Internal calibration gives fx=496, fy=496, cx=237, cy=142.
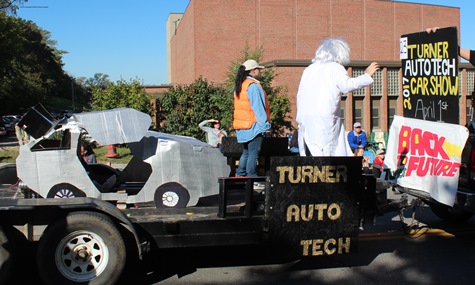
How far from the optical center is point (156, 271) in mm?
5438

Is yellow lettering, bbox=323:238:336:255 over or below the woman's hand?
below

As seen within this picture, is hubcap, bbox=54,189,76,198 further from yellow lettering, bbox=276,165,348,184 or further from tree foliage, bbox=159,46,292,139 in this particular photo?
tree foliage, bbox=159,46,292,139

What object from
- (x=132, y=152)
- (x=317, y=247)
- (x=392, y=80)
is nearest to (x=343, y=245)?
(x=317, y=247)

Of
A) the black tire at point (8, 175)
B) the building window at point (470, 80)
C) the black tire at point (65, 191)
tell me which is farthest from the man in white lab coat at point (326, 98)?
the building window at point (470, 80)

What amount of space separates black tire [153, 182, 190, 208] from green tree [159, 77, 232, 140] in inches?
595

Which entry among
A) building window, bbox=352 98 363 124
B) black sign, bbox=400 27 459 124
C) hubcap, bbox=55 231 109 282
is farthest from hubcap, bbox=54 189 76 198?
building window, bbox=352 98 363 124

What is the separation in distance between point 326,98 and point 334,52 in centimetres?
55

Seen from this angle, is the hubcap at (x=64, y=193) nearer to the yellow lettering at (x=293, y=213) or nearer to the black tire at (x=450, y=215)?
the yellow lettering at (x=293, y=213)

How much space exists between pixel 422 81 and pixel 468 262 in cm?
236

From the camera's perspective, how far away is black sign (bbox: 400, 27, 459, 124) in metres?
6.16

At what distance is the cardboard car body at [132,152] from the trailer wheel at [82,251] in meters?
0.93

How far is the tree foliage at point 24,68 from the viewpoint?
33281 mm

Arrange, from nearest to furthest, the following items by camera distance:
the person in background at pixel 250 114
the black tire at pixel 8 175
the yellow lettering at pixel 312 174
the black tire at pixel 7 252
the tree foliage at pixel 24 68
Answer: the black tire at pixel 7 252, the yellow lettering at pixel 312 174, the person in background at pixel 250 114, the black tire at pixel 8 175, the tree foliage at pixel 24 68

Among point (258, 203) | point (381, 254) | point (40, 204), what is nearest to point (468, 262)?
point (381, 254)
